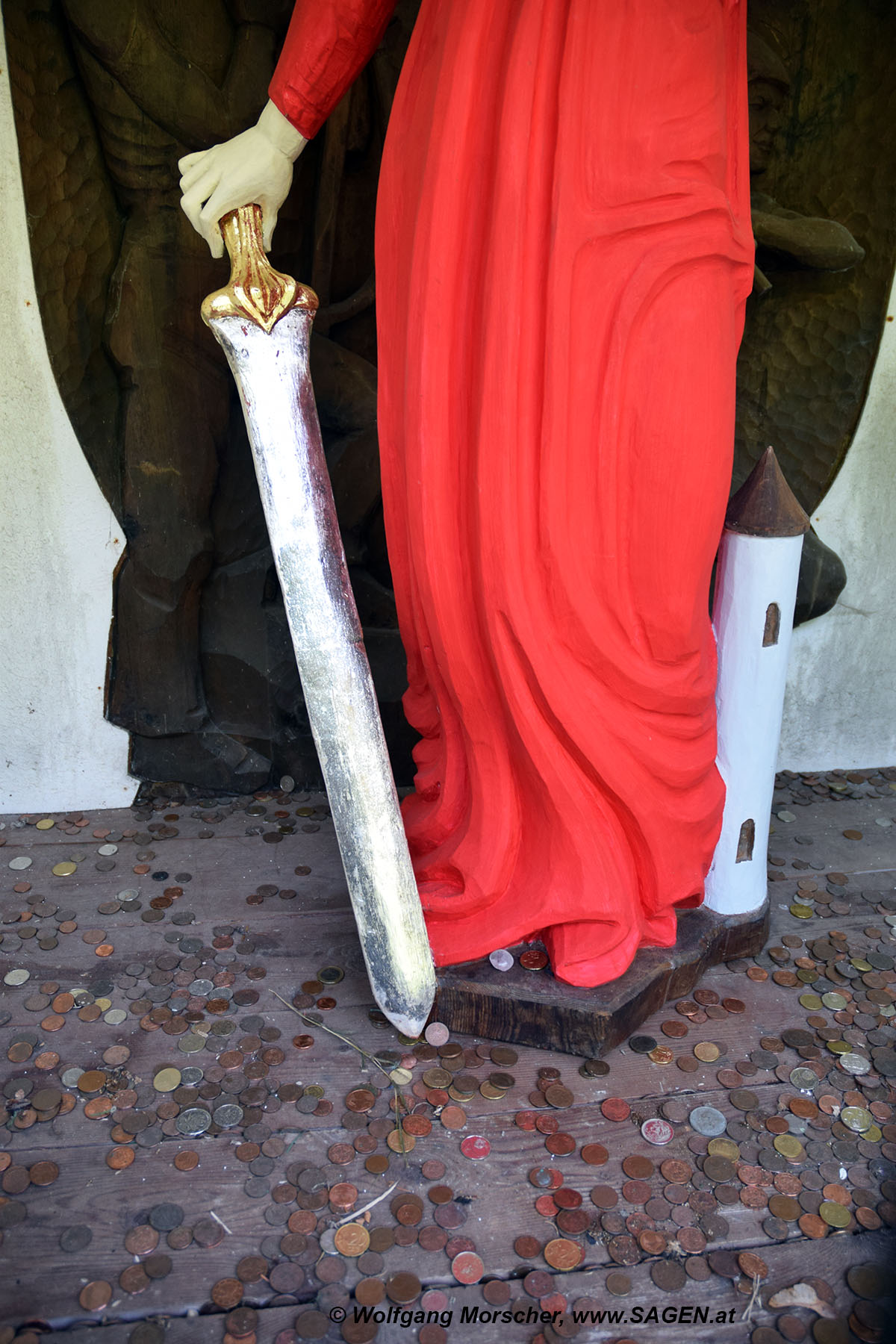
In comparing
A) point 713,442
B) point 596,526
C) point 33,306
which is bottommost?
point 596,526

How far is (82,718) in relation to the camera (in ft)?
6.77

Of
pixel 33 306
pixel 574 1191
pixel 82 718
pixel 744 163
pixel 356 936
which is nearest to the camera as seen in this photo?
pixel 574 1191

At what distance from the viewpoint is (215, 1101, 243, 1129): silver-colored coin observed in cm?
130

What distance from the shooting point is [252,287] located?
127cm

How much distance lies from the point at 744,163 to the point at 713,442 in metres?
0.36

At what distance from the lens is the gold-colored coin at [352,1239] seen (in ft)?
3.72

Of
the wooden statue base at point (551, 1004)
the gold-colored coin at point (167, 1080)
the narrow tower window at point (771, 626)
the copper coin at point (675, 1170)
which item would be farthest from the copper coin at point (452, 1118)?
the narrow tower window at point (771, 626)

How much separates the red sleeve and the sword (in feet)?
0.46

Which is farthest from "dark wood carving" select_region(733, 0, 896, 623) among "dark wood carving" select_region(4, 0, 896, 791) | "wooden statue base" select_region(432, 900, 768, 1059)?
"wooden statue base" select_region(432, 900, 768, 1059)

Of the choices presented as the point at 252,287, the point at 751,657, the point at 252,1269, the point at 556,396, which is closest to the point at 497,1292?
the point at 252,1269

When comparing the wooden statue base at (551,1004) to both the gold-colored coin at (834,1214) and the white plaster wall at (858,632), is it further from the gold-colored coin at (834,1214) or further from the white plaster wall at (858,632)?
the white plaster wall at (858,632)

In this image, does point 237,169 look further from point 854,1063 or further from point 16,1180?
point 854,1063

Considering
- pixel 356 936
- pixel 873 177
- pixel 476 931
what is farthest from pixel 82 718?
pixel 873 177

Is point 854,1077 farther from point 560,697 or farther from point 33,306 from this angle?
point 33,306
